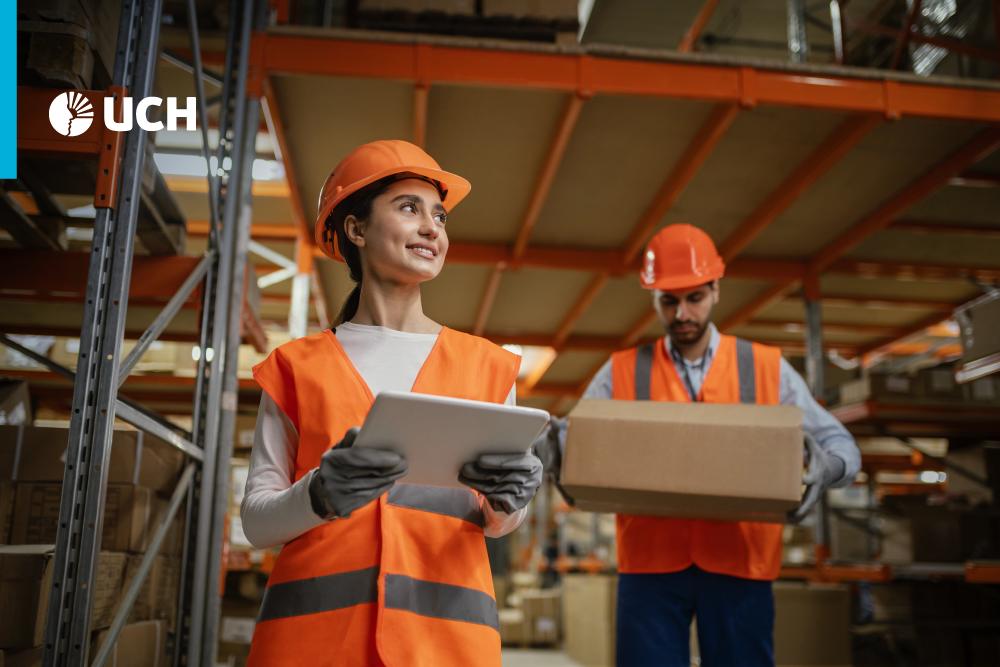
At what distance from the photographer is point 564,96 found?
20.0ft

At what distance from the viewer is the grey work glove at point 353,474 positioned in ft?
4.88

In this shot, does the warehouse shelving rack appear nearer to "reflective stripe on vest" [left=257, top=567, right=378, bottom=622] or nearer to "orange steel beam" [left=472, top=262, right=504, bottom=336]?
"reflective stripe on vest" [left=257, top=567, right=378, bottom=622]

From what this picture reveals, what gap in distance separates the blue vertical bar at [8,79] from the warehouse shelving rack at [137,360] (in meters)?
0.17

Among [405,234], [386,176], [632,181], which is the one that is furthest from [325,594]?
[632,181]

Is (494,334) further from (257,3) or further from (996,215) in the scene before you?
(257,3)

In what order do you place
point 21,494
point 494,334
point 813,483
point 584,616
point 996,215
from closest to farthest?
point 813,483
point 21,494
point 996,215
point 584,616
point 494,334

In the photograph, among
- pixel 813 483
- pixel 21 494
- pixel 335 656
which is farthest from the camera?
pixel 21 494

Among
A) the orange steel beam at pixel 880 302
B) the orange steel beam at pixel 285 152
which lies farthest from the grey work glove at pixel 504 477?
the orange steel beam at pixel 880 302

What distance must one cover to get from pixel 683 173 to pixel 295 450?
5854mm

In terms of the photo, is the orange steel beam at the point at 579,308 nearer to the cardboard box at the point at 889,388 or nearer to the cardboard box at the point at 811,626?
the cardboard box at the point at 889,388

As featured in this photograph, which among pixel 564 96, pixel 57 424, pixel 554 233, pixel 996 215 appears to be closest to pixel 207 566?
pixel 57 424

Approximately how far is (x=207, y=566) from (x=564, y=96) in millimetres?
3802

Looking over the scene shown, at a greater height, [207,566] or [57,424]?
[57,424]

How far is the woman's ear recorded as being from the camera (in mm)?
1999
